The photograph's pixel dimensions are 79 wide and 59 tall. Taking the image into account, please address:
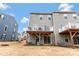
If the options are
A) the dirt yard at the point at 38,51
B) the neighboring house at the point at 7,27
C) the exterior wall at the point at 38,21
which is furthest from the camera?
the neighboring house at the point at 7,27

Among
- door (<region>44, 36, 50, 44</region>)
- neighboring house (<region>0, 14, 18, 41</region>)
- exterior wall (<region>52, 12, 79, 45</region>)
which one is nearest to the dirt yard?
exterior wall (<region>52, 12, 79, 45</region>)

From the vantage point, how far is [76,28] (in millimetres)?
8867

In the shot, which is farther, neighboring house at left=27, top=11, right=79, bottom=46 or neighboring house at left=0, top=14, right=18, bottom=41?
neighboring house at left=0, top=14, right=18, bottom=41

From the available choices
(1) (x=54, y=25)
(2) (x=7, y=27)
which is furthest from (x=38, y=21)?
(2) (x=7, y=27)

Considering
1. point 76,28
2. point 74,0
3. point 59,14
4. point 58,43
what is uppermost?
point 59,14

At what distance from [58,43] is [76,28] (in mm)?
3450

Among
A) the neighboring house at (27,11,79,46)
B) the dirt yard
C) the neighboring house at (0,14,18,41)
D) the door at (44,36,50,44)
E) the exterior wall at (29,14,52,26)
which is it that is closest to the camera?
the dirt yard

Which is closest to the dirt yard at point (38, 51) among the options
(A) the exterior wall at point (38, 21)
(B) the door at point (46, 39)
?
(B) the door at point (46, 39)

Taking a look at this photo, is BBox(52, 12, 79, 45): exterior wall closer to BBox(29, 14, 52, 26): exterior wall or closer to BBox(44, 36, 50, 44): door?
BBox(29, 14, 52, 26): exterior wall

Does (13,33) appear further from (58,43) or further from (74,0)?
(74,0)

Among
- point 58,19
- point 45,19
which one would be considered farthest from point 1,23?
point 58,19

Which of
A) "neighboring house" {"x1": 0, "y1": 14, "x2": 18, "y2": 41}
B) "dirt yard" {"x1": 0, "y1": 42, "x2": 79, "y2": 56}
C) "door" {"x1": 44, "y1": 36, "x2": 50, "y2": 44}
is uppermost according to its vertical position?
"neighboring house" {"x1": 0, "y1": 14, "x2": 18, "y2": 41}

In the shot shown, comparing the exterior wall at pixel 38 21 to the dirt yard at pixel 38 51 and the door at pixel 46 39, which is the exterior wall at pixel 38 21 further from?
the dirt yard at pixel 38 51

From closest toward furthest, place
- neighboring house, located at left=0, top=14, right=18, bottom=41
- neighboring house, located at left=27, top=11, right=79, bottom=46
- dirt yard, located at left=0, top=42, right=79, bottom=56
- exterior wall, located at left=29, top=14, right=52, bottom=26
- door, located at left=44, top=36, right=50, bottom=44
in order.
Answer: dirt yard, located at left=0, top=42, right=79, bottom=56, neighboring house, located at left=27, top=11, right=79, bottom=46, door, located at left=44, top=36, right=50, bottom=44, exterior wall, located at left=29, top=14, right=52, bottom=26, neighboring house, located at left=0, top=14, right=18, bottom=41
